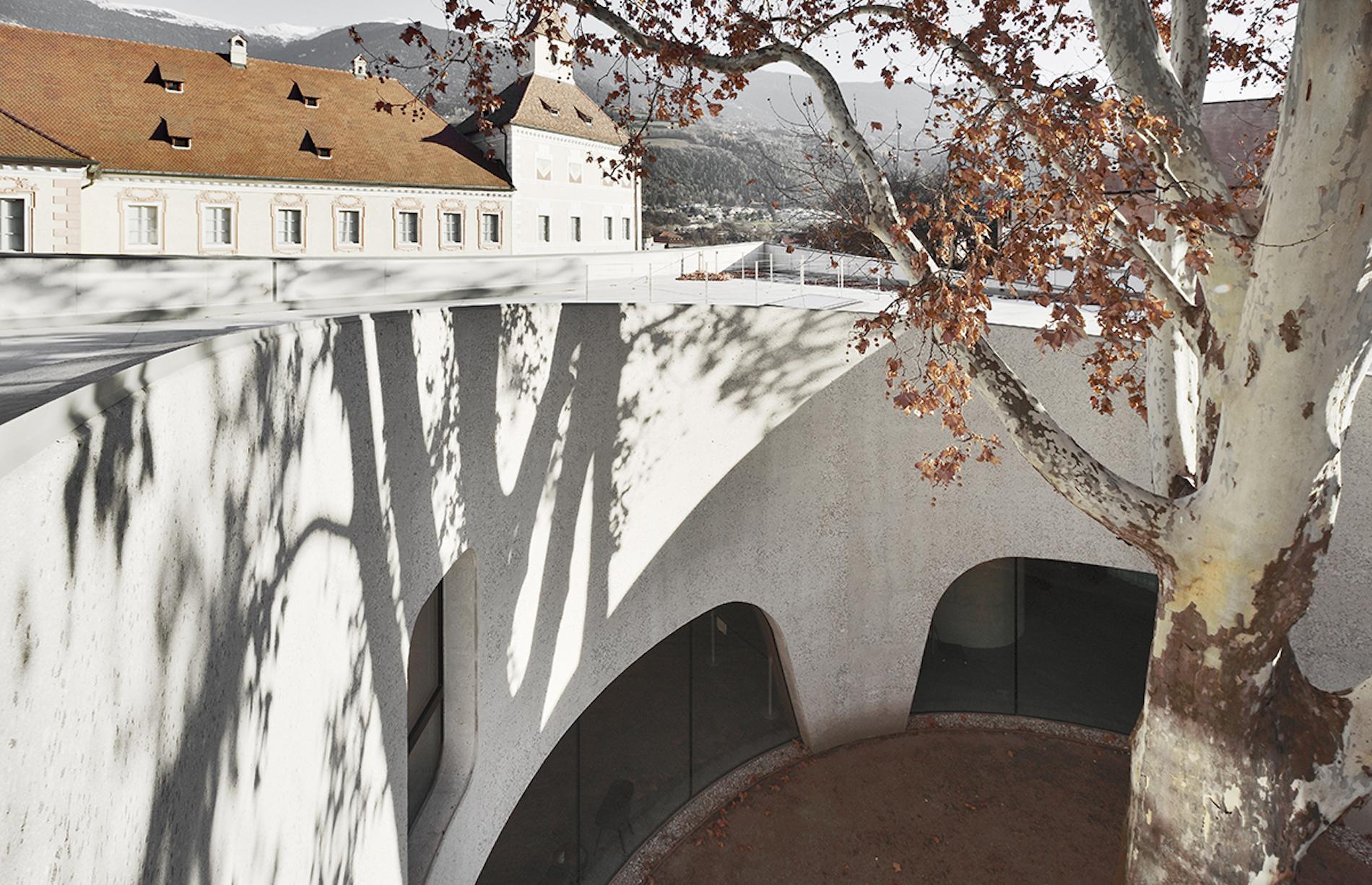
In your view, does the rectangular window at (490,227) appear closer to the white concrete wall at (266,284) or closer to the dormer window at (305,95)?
the dormer window at (305,95)

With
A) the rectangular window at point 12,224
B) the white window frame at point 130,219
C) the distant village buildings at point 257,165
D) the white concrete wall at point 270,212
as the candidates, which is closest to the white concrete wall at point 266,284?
the distant village buildings at point 257,165

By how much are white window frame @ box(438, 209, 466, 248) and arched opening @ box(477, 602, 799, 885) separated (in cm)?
2520

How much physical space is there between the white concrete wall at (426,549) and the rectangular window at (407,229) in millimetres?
25392

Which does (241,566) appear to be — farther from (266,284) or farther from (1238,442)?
(266,284)

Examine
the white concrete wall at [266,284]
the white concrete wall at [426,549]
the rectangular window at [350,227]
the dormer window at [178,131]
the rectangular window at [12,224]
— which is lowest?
the white concrete wall at [426,549]

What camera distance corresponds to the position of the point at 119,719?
5.97 feet

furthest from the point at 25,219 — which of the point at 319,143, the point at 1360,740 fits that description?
the point at 1360,740

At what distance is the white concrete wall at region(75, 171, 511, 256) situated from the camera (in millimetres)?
25156

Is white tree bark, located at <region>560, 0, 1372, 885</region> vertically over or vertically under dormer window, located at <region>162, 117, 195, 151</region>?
under

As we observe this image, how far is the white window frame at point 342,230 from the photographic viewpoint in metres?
29.7

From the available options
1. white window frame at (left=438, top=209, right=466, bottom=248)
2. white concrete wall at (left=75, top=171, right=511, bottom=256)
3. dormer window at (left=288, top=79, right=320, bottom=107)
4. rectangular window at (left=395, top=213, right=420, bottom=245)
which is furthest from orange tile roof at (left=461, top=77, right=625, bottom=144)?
dormer window at (left=288, top=79, right=320, bottom=107)

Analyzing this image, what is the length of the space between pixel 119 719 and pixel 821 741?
1072cm

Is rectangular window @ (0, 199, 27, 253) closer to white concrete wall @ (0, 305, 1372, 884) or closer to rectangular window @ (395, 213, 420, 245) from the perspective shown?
rectangular window @ (395, 213, 420, 245)

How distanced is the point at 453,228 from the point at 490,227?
163cm
